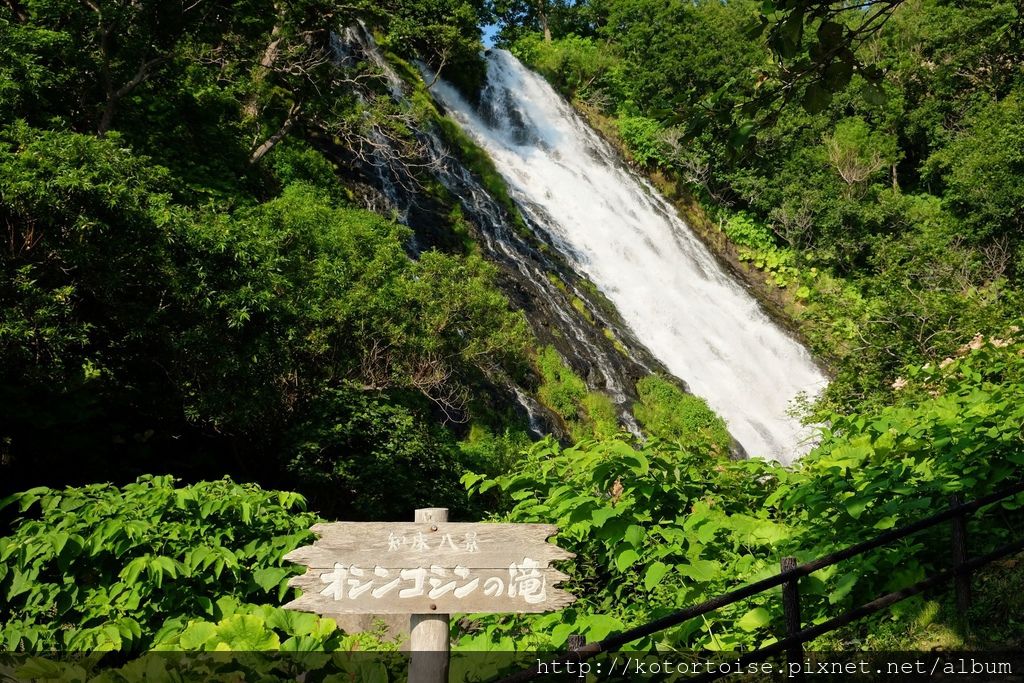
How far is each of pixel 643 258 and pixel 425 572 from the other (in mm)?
19085

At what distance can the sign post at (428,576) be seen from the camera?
9.46 ft

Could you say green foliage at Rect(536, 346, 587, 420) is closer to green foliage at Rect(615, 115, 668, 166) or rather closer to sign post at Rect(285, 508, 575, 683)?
sign post at Rect(285, 508, 575, 683)

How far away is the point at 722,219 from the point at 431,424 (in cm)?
1964

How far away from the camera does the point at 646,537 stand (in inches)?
178

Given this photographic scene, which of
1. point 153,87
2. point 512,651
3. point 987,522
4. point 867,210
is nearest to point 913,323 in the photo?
point 987,522

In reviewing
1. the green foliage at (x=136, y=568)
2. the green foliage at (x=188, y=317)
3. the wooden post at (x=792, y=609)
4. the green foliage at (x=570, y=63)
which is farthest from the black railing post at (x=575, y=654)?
the green foliage at (x=570, y=63)

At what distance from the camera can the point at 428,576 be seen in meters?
2.89

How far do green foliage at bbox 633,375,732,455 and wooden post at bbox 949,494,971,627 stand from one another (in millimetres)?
10618

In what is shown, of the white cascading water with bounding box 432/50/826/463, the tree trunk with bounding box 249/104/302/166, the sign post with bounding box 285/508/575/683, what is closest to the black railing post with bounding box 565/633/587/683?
the sign post with bounding box 285/508/575/683

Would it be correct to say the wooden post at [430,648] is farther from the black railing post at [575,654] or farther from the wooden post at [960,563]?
the wooden post at [960,563]

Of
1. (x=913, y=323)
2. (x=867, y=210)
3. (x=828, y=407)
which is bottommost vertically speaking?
(x=828, y=407)

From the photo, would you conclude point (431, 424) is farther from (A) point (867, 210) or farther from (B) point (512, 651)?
(A) point (867, 210)

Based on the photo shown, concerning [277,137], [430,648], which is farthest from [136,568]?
[277,137]

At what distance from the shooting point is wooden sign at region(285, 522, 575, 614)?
2.88m
